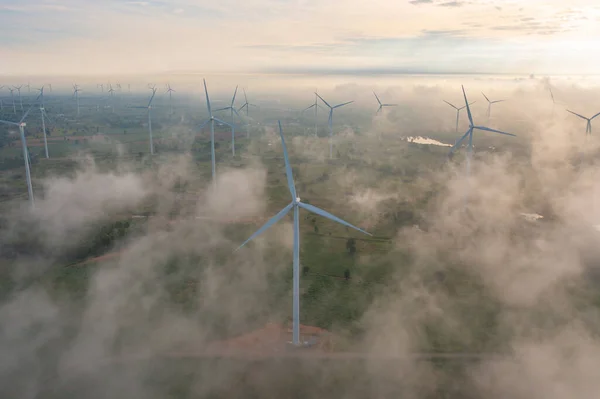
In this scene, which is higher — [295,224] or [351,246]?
[295,224]

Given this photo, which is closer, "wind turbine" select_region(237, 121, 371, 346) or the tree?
"wind turbine" select_region(237, 121, 371, 346)

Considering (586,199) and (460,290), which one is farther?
(586,199)

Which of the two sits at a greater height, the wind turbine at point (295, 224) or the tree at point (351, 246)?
the wind turbine at point (295, 224)

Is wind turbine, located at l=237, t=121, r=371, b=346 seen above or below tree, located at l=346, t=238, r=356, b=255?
above

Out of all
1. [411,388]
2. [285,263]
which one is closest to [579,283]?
[411,388]

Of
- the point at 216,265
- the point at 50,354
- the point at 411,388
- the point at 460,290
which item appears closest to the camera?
the point at 411,388

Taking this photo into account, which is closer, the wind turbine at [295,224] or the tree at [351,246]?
the wind turbine at [295,224]

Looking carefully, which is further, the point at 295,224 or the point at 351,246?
the point at 351,246

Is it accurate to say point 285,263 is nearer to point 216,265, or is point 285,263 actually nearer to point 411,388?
point 216,265

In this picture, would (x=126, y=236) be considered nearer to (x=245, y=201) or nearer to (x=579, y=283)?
(x=245, y=201)

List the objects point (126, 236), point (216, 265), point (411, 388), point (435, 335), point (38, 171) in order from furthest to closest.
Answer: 1. point (38, 171)
2. point (126, 236)
3. point (216, 265)
4. point (435, 335)
5. point (411, 388)
